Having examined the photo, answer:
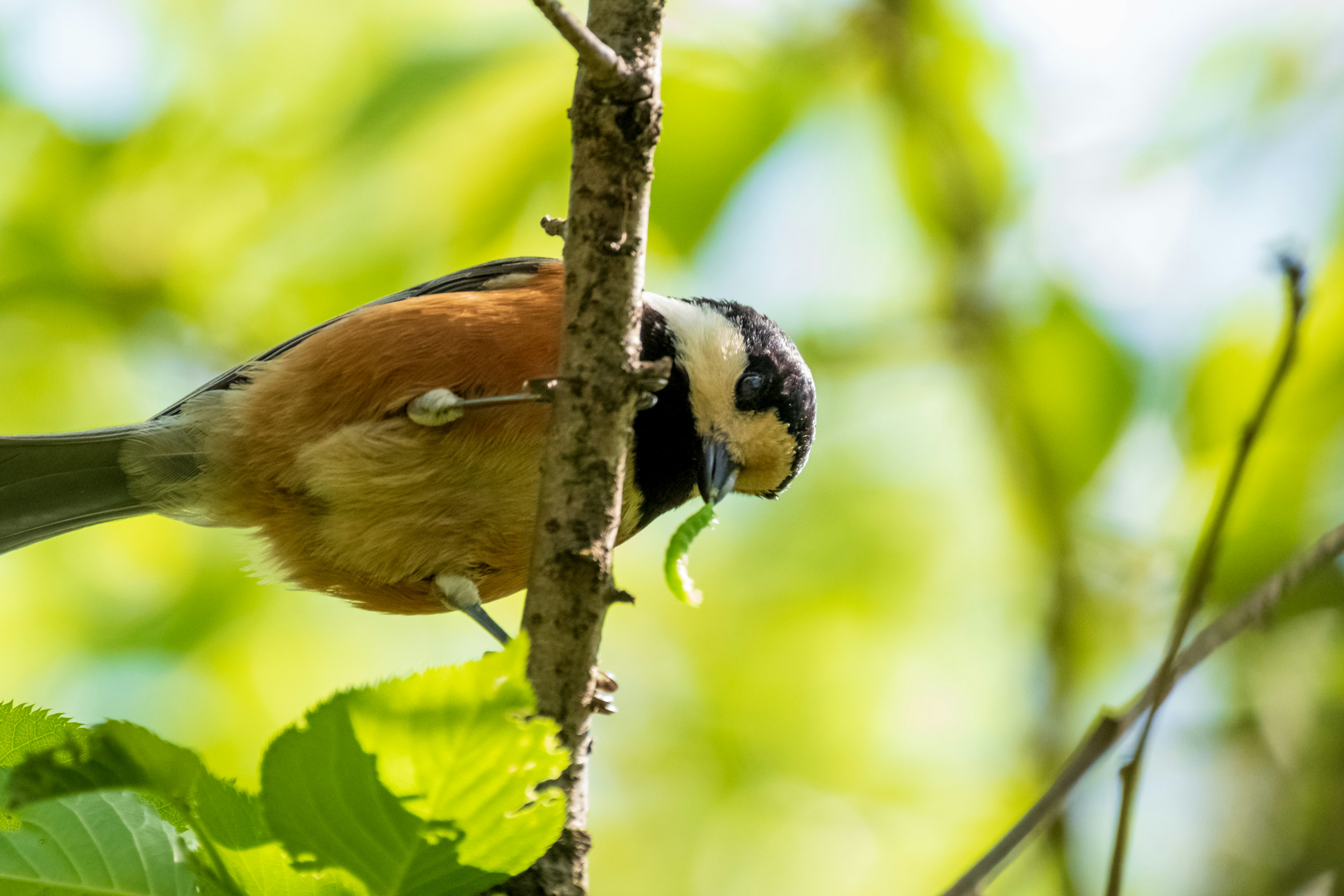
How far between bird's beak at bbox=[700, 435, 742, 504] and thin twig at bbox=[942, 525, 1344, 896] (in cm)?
193

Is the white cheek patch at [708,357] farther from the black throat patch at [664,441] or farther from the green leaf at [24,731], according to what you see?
the green leaf at [24,731]

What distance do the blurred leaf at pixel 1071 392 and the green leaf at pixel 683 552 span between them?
250 centimetres

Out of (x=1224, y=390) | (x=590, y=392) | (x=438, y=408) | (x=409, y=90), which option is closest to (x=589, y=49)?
(x=590, y=392)

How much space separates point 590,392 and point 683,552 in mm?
380

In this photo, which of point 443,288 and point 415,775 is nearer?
point 415,775

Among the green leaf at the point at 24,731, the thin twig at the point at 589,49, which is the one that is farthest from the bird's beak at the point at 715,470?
the green leaf at the point at 24,731

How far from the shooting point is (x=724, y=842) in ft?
21.7

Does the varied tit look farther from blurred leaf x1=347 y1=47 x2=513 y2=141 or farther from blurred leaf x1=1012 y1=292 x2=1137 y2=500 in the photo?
blurred leaf x1=1012 y1=292 x2=1137 y2=500

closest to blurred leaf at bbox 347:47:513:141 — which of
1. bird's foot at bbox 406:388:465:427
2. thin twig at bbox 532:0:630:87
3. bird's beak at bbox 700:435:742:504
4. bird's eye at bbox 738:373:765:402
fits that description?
bird's foot at bbox 406:388:465:427

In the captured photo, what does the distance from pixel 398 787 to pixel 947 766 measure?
535 centimetres

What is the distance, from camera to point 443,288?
13.1 feet

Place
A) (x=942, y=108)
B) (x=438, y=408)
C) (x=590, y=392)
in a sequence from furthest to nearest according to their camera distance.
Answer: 1. (x=942, y=108)
2. (x=438, y=408)
3. (x=590, y=392)

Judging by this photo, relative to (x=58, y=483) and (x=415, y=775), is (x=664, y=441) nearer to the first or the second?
(x=58, y=483)

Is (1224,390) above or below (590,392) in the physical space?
above
